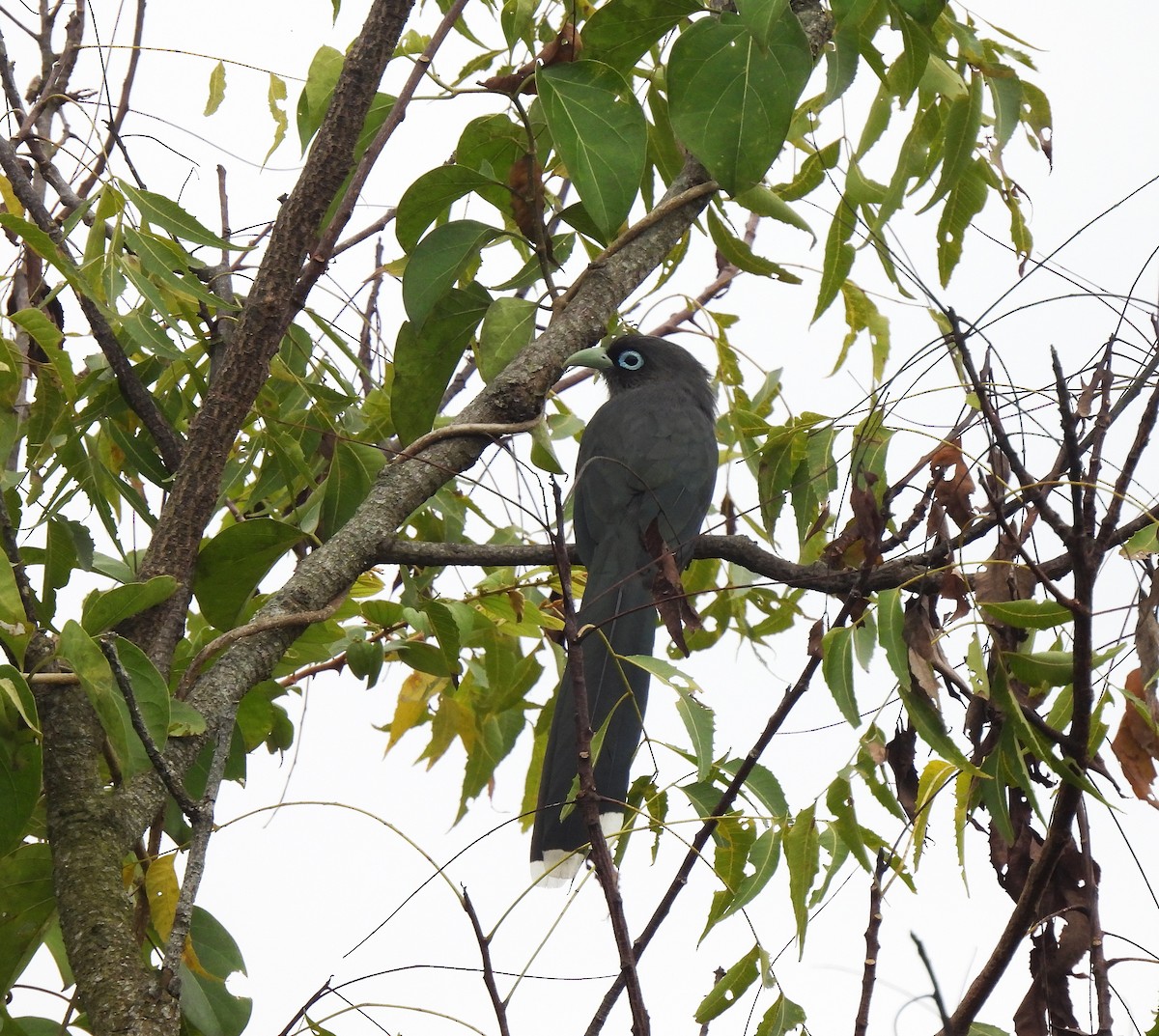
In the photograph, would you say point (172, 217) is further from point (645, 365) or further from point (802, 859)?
point (645, 365)

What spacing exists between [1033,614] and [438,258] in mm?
1323

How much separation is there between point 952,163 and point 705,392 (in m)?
2.87

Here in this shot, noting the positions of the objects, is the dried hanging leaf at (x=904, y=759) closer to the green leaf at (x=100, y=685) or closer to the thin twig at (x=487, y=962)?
the thin twig at (x=487, y=962)

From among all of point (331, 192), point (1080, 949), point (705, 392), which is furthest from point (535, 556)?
point (705, 392)

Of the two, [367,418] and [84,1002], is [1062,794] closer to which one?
[84,1002]

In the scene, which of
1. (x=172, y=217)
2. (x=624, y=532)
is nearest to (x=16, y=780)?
(x=172, y=217)

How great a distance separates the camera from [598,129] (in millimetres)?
2182

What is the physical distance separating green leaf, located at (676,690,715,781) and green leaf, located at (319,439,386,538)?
86cm

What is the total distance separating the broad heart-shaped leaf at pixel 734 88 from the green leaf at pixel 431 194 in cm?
49

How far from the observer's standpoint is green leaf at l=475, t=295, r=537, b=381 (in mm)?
2656

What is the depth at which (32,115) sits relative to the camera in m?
2.67

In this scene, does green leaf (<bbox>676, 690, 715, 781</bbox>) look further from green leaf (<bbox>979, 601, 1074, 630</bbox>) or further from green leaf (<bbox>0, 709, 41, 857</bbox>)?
green leaf (<bbox>0, 709, 41, 857</bbox>)

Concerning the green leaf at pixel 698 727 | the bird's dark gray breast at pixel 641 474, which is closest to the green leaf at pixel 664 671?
the green leaf at pixel 698 727

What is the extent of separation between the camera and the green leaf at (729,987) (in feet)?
6.93
